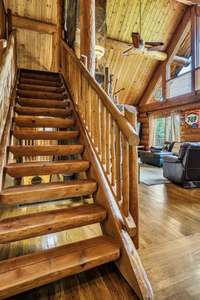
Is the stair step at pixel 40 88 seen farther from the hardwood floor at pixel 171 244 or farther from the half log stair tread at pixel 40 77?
the hardwood floor at pixel 171 244

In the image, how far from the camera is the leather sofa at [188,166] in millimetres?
4023

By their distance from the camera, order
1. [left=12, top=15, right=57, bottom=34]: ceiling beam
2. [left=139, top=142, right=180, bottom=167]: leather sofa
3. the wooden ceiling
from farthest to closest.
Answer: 1. [left=139, top=142, right=180, bottom=167]: leather sofa
2. the wooden ceiling
3. [left=12, top=15, right=57, bottom=34]: ceiling beam

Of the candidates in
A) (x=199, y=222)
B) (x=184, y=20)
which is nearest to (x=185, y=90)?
(x=184, y=20)

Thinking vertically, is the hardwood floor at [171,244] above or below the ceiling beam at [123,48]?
below

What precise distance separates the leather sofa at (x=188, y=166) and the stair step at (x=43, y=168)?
2658 millimetres

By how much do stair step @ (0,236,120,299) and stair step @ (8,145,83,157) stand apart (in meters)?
1.09

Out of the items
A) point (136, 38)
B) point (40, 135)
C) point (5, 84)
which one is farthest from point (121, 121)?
point (136, 38)

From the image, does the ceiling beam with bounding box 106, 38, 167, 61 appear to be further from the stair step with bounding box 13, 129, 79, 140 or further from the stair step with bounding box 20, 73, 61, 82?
the stair step with bounding box 13, 129, 79, 140

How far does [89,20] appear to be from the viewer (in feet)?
10.4

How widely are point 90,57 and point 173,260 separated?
298cm

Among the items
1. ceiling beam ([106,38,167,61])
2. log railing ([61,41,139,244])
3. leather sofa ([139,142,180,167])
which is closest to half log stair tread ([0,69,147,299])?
log railing ([61,41,139,244])

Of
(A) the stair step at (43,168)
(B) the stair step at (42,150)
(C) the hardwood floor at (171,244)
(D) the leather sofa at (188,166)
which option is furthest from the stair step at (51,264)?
(D) the leather sofa at (188,166)

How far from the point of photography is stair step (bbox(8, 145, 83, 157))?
7.14 ft

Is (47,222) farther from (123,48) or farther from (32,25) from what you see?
(123,48)
